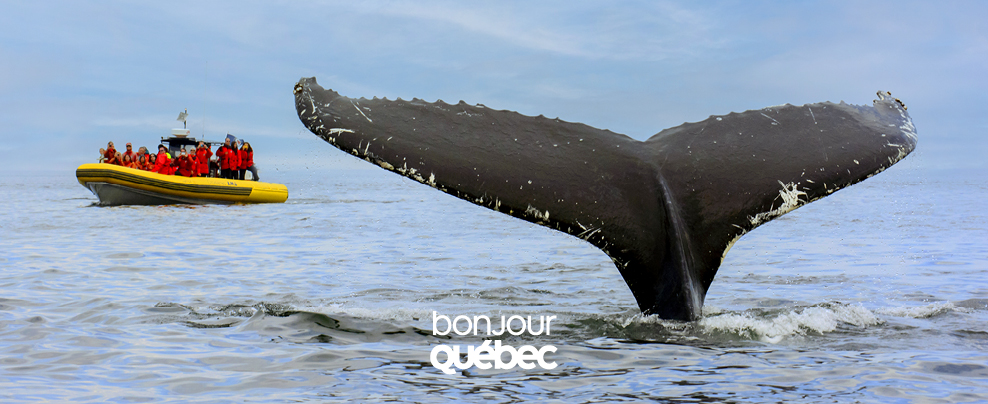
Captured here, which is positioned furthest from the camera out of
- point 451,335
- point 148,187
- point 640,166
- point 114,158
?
point 114,158

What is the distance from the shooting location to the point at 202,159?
1112 inches

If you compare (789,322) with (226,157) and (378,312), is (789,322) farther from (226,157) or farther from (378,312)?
(226,157)

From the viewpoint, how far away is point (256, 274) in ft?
31.6

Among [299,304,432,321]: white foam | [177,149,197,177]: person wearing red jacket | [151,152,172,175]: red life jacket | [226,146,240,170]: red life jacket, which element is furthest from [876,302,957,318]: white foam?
[226,146,240,170]: red life jacket

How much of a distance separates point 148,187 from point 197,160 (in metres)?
3.71

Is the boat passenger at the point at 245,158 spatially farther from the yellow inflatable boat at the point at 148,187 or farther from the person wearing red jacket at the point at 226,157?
the yellow inflatable boat at the point at 148,187

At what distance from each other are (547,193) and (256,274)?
614 centimetres

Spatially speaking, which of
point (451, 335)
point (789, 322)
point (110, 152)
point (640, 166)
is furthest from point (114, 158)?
point (640, 166)

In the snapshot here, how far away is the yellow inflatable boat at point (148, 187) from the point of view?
24.2 meters

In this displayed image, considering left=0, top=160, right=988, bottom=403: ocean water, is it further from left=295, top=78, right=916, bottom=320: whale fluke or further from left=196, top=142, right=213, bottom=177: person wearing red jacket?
left=196, top=142, right=213, bottom=177: person wearing red jacket

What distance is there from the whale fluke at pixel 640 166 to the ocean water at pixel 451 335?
25.7 inches

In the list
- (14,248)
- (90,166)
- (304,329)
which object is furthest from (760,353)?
(90,166)

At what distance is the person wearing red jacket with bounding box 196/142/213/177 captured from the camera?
2812 cm

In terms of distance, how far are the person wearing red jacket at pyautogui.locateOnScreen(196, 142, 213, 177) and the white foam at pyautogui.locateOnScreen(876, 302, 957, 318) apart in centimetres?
2535
